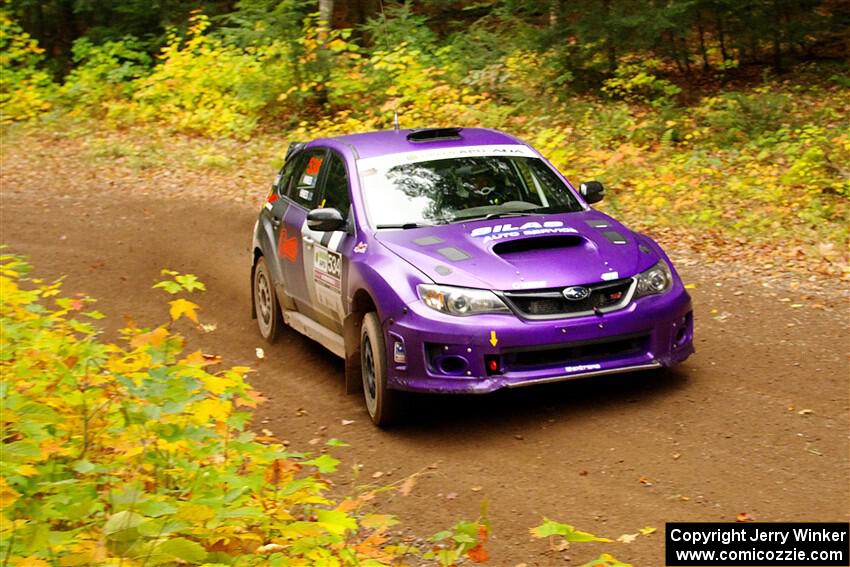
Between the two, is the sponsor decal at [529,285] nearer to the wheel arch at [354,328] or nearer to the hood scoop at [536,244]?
the hood scoop at [536,244]

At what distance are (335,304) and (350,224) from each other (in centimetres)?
62

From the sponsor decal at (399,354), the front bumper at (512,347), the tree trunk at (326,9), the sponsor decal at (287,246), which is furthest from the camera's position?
the tree trunk at (326,9)

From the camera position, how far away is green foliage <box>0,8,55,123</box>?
23.6 metres

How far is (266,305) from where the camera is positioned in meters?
10.1

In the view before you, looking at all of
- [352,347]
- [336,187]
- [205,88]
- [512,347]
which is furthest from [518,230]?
[205,88]

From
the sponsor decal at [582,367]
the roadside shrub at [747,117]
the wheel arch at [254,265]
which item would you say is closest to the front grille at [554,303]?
the sponsor decal at [582,367]

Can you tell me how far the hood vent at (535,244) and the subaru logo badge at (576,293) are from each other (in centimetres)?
49

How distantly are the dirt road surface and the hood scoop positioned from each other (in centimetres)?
107

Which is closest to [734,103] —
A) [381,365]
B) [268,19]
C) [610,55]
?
[610,55]

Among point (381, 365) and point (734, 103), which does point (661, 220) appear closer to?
point (734, 103)

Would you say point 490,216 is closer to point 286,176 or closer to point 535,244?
point 535,244

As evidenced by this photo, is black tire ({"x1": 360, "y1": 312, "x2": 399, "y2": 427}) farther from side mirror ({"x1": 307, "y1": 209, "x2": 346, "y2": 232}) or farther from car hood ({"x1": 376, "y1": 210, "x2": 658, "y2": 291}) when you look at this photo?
side mirror ({"x1": 307, "y1": 209, "x2": 346, "y2": 232})

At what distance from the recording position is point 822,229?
11805 millimetres

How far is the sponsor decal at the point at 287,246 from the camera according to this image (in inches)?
359
